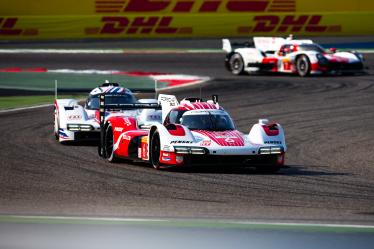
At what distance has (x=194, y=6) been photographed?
1832 inches

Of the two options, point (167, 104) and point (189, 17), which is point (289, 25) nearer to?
point (189, 17)

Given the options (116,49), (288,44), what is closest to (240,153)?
(288,44)

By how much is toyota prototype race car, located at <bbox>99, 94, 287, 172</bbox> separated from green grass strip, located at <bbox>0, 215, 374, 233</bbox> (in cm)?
492

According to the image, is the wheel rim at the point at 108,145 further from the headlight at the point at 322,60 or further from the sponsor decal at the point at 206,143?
the headlight at the point at 322,60

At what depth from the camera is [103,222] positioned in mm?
9672

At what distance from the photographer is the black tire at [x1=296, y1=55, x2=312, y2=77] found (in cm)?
3400

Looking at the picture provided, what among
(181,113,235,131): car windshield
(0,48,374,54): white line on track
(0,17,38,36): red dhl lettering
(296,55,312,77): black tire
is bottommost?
(181,113,235,131): car windshield

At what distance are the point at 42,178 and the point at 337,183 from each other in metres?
3.89

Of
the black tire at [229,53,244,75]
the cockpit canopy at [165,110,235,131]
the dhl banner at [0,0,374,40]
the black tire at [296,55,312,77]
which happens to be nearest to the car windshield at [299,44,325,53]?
the black tire at [296,55,312,77]

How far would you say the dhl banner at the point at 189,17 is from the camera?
45.8m

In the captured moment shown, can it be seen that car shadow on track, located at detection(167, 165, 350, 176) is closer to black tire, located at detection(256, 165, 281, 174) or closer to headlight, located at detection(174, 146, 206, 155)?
black tire, located at detection(256, 165, 281, 174)

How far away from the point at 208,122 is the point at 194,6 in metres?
31.2

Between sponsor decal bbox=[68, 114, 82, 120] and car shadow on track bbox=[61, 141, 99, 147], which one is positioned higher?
sponsor decal bbox=[68, 114, 82, 120]

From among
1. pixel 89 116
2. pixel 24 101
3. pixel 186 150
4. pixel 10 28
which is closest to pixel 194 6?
pixel 10 28
